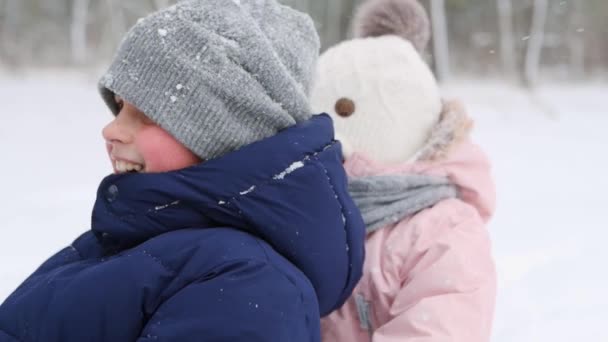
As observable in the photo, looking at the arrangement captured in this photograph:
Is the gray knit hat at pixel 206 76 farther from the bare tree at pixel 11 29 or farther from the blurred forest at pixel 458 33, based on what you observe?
the bare tree at pixel 11 29

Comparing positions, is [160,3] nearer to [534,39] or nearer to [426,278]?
[534,39]

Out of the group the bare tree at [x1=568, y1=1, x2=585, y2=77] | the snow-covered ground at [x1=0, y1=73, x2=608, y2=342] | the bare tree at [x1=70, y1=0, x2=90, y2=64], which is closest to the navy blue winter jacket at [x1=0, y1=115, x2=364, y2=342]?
the snow-covered ground at [x1=0, y1=73, x2=608, y2=342]

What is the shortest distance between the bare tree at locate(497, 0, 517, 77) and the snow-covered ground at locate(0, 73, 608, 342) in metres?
2.06

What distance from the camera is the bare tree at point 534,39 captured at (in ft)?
50.1

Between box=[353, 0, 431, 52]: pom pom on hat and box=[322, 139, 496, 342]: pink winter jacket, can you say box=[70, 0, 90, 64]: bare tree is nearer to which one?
box=[353, 0, 431, 52]: pom pom on hat

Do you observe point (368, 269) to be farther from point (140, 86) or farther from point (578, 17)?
point (578, 17)

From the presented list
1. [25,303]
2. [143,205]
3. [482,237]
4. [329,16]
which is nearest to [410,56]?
[482,237]

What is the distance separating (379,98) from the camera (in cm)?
212

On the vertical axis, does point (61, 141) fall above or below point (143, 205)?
below

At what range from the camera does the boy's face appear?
1.35 m

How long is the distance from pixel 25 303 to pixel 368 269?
0.86 metres

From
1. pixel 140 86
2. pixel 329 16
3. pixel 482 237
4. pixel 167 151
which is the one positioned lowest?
pixel 329 16

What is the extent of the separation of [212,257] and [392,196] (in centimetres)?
83

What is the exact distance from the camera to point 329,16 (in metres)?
19.3
